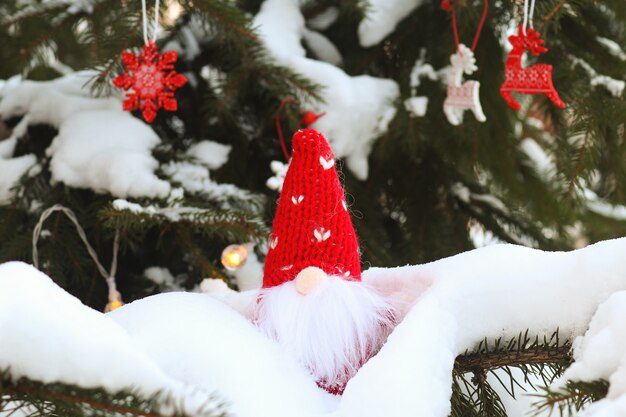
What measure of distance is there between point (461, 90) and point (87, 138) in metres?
0.61

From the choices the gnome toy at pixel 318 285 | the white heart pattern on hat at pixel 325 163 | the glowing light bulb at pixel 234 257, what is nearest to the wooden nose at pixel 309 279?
the gnome toy at pixel 318 285

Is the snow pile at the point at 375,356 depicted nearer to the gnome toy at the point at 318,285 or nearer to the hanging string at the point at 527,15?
the gnome toy at the point at 318,285

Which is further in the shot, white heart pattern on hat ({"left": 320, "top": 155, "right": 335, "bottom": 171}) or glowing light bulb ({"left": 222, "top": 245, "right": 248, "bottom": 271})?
glowing light bulb ({"left": 222, "top": 245, "right": 248, "bottom": 271})

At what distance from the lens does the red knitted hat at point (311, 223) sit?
0.78 meters

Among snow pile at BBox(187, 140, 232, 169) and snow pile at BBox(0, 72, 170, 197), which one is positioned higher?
snow pile at BBox(0, 72, 170, 197)

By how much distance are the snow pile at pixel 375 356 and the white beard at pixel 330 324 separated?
3 cm

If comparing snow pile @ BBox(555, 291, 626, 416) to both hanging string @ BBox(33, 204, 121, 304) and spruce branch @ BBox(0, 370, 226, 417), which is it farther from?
hanging string @ BBox(33, 204, 121, 304)

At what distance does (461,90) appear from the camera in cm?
120

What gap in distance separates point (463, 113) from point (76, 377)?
0.96m

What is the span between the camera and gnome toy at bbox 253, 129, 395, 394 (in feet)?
2.39

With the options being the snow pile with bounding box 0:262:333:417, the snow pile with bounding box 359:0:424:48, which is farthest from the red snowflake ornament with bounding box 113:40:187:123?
the snow pile with bounding box 0:262:333:417

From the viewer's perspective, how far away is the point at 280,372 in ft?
2.12

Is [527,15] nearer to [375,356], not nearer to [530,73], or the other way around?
[530,73]

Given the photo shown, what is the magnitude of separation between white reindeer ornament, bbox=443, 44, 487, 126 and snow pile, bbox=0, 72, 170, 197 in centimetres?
48
